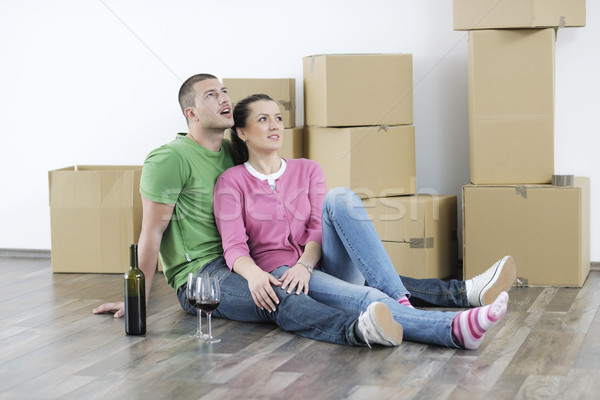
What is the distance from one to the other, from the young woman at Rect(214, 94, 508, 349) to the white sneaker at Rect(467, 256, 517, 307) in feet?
1.21

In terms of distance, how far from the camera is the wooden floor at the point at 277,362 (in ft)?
6.43

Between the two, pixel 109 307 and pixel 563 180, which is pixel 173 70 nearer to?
pixel 109 307

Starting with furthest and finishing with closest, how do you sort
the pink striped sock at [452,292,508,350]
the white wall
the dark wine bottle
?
the white wall → the dark wine bottle → the pink striped sock at [452,292,508,350]

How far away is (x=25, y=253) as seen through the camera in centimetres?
434

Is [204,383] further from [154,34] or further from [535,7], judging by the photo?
[154,34]

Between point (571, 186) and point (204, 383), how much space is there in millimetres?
1820

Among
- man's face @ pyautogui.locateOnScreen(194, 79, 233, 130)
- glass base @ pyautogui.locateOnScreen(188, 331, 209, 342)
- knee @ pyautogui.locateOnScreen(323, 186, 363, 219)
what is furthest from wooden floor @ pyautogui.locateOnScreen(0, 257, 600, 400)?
man's face @ pyautogui.locateOnScreen(194, 79, 233, 130)

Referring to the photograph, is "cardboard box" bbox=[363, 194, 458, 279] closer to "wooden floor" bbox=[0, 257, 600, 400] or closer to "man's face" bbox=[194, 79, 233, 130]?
"wooden floor" bbox=[0, 257, 600, 400]

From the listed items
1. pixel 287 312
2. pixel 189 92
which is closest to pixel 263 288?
pixel 287 312

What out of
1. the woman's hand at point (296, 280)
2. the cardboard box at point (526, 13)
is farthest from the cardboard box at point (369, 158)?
the woman's hand at point (296, 280)

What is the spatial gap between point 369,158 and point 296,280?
105cm

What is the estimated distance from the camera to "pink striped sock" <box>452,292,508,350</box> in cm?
209

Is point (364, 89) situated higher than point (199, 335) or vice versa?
point (364, 89)

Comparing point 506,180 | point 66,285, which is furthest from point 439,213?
point 66,285
